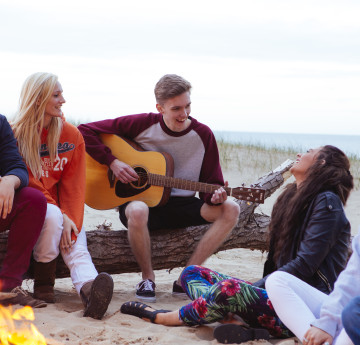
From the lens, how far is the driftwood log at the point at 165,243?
4785mm

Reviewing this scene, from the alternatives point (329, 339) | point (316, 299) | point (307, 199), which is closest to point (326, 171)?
point (307, 199)

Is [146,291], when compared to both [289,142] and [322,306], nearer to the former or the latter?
[322,306]

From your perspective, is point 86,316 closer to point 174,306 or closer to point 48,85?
point 174,306

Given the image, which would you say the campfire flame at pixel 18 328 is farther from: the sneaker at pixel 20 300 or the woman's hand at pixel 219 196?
the woman's hand at pixel 219 196

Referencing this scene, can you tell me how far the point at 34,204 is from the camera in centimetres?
404

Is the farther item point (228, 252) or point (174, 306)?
point (228, 252)

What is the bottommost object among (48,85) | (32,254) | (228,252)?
(228,252)

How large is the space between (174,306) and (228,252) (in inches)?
111

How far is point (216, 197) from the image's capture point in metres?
4.81

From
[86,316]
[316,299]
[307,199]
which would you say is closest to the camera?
[316,299]

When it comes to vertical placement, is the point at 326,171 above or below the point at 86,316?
above

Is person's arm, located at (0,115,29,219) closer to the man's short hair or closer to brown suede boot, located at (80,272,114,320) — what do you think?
brown suede boot, located at (80,272,114,320)

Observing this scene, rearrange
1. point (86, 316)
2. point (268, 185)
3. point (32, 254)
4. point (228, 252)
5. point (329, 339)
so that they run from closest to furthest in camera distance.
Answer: point (329, 339)
point (86, 316)
point (32, 254)
point (268, 185)
point (228, 252)

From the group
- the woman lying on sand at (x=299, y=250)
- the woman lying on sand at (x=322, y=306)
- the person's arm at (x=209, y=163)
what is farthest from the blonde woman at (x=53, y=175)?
the woman lying on sand at (x=322, y=306)
